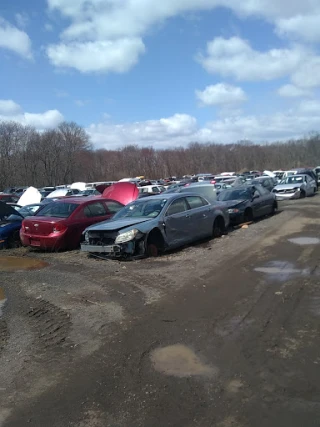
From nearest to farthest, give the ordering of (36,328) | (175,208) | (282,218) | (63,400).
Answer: (63,400) < (36,328) < (175,208) < (282,218)

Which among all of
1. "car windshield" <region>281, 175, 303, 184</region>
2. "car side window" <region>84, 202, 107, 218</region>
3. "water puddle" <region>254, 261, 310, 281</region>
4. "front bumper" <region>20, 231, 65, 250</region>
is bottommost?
"water puddle" <region>254, 261, 310, 281</region>

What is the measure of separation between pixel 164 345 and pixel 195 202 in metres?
7.46

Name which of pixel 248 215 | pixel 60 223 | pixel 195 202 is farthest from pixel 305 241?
pixel 60 223

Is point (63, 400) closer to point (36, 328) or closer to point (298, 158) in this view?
point (36, 328)

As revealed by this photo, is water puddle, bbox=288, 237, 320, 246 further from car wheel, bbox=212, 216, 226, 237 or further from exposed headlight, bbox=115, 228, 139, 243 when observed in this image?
exposed headlight, bbox=115, 228, 139, 243

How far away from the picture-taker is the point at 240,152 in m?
128

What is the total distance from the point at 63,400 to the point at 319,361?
7.89 ft

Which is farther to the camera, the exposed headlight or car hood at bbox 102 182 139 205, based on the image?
car hood at bbox 102 182 139 205

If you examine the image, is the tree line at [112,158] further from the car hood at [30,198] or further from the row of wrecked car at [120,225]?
the row of wrecked car at [120,225]

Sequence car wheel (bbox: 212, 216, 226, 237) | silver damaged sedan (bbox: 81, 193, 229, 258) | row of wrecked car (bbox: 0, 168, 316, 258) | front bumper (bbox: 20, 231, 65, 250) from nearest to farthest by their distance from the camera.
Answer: silver damaged sedan (bbox: 81, 193, 229, 258), row of wrecked car (bbox: 0, 168, 316, 258), front bumper (bbox: 20, 231, 65, 250), car wheel (bbox: 212, 216, 226, 237)

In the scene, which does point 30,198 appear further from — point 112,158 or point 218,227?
point 112,158

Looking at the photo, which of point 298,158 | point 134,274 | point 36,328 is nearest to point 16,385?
point 36,328

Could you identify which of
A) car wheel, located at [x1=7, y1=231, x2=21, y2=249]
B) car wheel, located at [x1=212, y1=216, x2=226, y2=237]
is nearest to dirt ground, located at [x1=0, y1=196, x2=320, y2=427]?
car wheel, located at [x1=212, y1=216, x2=226, y2=237]

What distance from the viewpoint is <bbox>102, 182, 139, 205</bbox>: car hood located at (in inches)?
704
